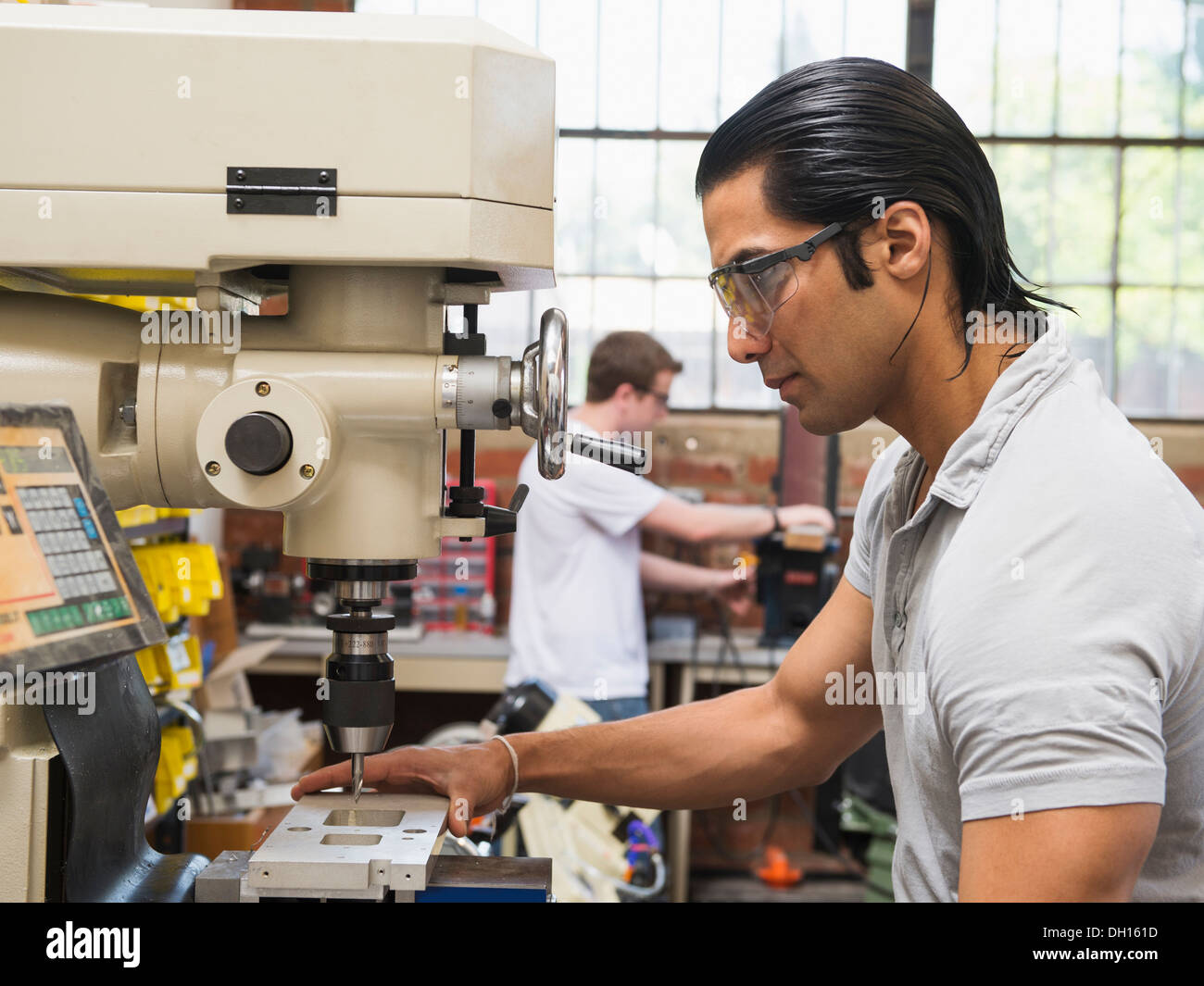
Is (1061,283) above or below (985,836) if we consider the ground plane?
above

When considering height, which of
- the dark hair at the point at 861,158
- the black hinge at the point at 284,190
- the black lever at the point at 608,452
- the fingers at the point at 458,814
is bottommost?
the fingers at the point at 458,814

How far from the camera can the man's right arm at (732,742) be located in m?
1.25

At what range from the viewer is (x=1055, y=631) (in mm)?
781

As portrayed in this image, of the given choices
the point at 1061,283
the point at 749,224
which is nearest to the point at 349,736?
the point at 749,224

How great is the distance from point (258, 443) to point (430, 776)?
439 millimetres

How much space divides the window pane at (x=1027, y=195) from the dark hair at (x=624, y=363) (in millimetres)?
1781

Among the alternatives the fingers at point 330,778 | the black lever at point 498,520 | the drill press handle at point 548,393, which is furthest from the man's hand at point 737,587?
the drill press handle at point 548,393

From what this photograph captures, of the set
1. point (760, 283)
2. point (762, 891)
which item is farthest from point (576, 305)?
point (760, 283)

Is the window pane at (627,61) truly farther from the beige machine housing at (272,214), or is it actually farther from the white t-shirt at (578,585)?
the beige machine housing at (272,214)

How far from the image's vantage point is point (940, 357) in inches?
41.6

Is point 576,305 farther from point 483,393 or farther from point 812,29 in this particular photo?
point 483,393

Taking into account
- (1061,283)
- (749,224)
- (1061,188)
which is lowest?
(749,224)
